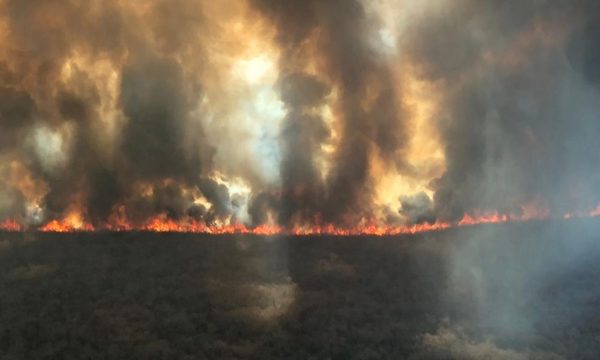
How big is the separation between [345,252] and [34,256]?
15.7 meters

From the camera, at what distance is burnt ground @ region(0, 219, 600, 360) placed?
22188mm

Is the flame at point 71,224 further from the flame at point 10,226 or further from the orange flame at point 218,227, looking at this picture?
the flame at point 10,226

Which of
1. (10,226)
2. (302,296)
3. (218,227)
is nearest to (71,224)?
(10,226)

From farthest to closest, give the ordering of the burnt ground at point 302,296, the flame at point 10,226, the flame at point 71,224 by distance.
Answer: the flame at point 71,224 < the flame at point 10,226 < the burnt ground at point 302,296

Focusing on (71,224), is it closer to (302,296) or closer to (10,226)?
(10,226)

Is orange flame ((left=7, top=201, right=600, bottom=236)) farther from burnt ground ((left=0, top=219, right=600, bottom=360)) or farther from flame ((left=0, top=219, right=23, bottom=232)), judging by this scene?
burnt ground ((left=0, top=219, right=600, bottom=360))

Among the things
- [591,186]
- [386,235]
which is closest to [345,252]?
[386,235]

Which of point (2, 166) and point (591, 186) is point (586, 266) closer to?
point (591, 186)

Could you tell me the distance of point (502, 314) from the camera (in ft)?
83.5

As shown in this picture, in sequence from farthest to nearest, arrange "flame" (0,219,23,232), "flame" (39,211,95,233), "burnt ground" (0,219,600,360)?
"flame" (39,211,95,233) < "flame" (0,219,23,232) < "burnt ground" (0,219,600,360)

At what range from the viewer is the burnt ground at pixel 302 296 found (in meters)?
22.2

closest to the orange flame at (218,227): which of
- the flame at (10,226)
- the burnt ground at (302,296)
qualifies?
the flame at (10,226)

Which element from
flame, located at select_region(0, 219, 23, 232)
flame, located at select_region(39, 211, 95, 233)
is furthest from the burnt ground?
flame, located at select_region(39, 211, 95, 233)

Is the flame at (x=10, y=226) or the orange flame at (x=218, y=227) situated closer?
the flame at (x=10, y=226)
